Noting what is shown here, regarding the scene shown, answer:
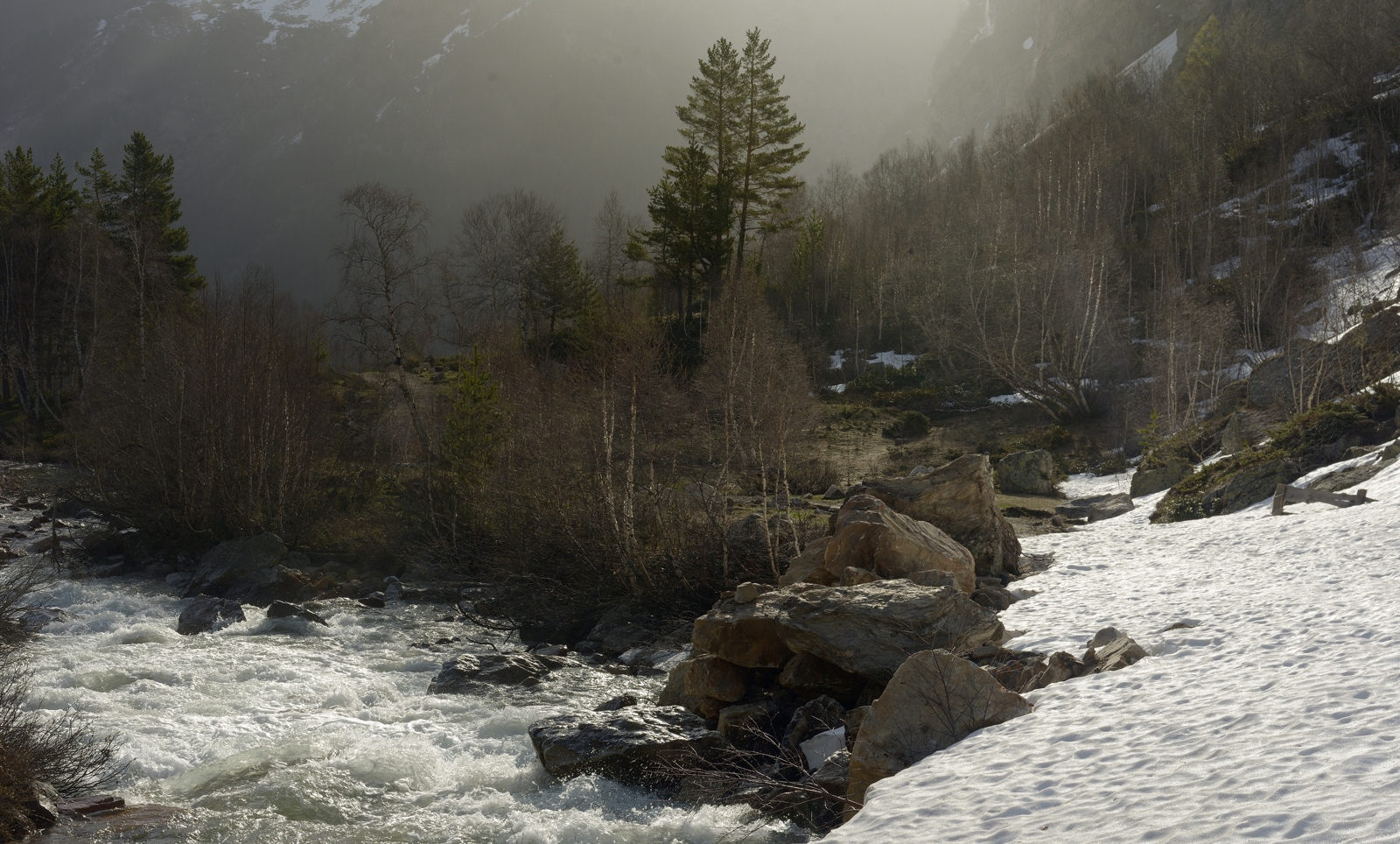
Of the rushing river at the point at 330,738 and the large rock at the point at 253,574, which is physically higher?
the large rock at the point at 253,574

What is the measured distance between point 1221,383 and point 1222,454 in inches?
369

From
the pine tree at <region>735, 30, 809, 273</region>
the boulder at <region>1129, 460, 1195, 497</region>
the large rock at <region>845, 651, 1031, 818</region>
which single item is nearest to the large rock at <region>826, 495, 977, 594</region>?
the large rock at <region>845, 651, 1031, 818</region>

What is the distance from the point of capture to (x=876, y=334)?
5022 cm

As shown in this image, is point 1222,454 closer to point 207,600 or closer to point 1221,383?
point 1221,383

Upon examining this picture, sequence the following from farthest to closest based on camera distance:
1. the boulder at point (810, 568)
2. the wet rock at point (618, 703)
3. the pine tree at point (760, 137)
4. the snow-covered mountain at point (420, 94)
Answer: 1. the snow-covered mountain at point (420, 94)
2. the pine tree at point (760, 137)
3. the boulder at point (810, 568)
4. the wet rock at point (618, 703)

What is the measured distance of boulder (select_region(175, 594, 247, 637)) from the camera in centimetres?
1552

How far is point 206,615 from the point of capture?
1595cm

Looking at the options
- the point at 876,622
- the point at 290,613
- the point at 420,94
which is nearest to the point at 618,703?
the point at 876,622

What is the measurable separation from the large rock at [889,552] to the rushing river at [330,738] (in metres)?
3.72

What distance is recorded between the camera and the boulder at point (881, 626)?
9.77 m

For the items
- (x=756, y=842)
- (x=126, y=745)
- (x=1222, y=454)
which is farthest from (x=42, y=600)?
(x=1222, y=454)

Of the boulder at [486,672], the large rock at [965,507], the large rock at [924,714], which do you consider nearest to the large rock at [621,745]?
the large rock at [924,714]

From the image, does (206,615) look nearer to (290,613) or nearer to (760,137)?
(290,613)

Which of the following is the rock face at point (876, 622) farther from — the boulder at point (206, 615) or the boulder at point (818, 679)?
the boulder at point (206, 615)
